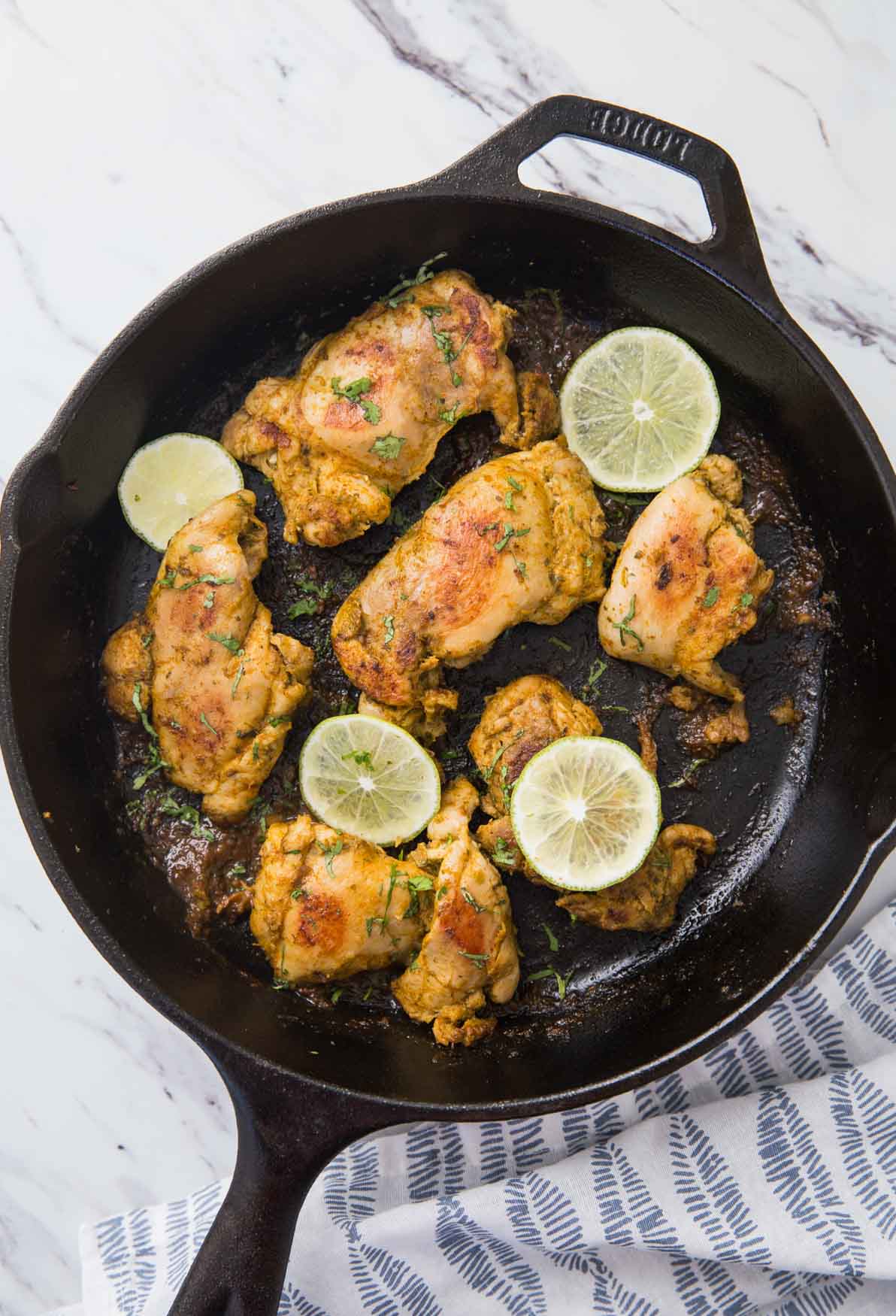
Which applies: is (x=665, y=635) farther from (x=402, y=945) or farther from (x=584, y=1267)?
(x=584, y=1267)

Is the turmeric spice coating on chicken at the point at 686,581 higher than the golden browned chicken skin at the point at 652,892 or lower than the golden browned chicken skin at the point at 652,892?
higher

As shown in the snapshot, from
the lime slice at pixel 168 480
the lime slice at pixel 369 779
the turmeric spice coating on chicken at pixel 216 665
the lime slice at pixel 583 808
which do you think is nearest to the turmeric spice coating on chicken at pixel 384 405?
the lime slice at pixel 168 480

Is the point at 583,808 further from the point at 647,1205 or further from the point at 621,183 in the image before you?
the point at 621,183

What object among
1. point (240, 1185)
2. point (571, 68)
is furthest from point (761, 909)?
point (571, 68)

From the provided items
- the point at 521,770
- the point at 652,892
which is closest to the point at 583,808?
the point at 521,770

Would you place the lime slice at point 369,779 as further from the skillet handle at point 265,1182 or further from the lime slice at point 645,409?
the lime slice at point 645,409

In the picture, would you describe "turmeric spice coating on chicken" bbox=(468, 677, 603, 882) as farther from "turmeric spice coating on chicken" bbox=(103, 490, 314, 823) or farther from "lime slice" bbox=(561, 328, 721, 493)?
"lime slice" bbox=(561, 328, 721, 493)
